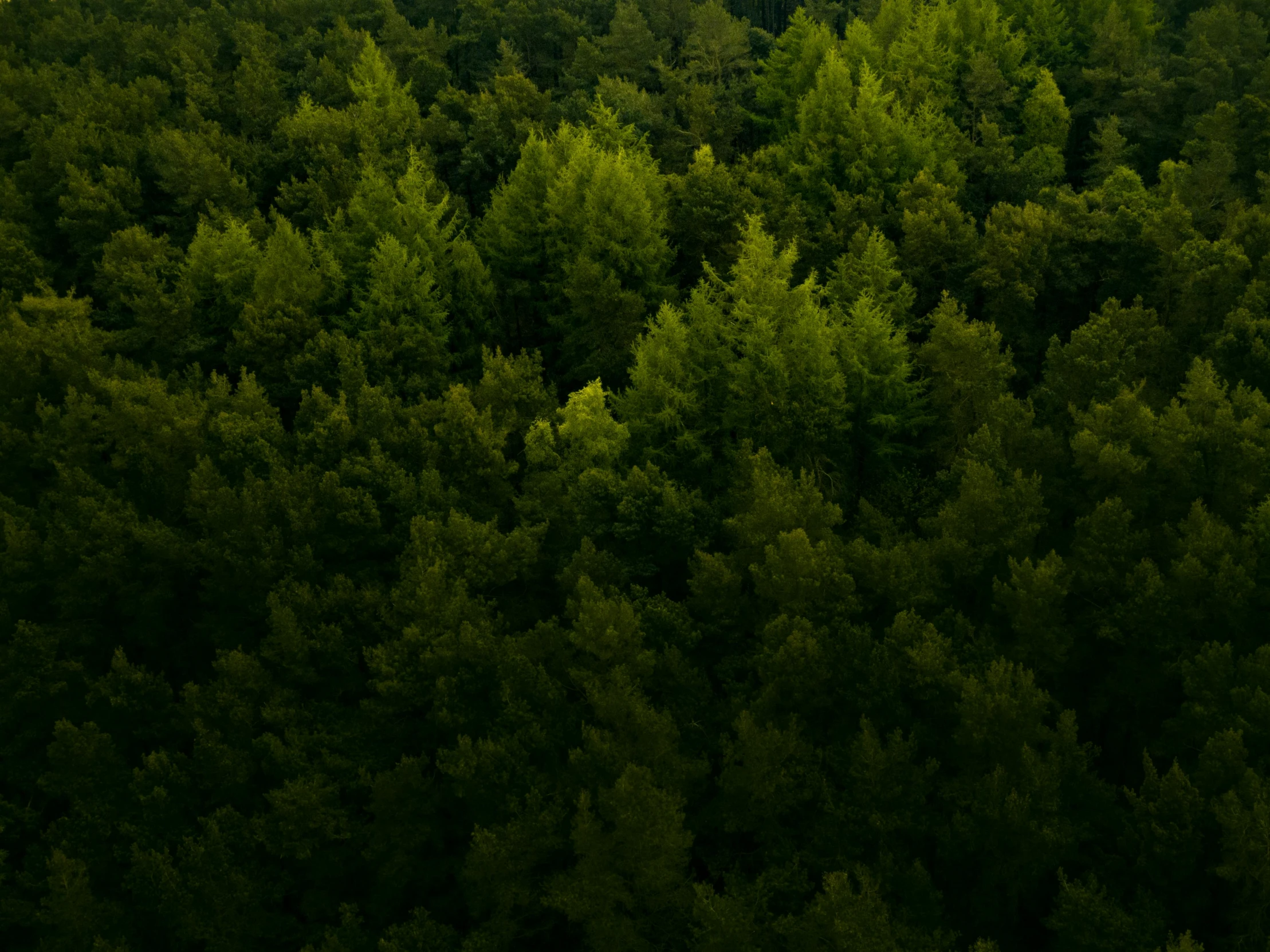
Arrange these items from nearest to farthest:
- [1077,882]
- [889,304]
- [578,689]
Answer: [1077,882], [578,689], [889,304]

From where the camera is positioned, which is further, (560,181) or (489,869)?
(560,181)

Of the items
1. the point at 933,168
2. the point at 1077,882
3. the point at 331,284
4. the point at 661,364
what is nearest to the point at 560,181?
the point at 331,284

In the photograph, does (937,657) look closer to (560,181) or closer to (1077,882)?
(1077,882)

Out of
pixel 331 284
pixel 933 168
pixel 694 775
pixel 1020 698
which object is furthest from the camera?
pixel 933 168

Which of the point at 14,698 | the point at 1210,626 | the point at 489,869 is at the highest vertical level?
the point at 1210,626

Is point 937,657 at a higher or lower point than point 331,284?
higher

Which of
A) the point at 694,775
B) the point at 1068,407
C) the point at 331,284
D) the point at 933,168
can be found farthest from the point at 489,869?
the point at 933,168
